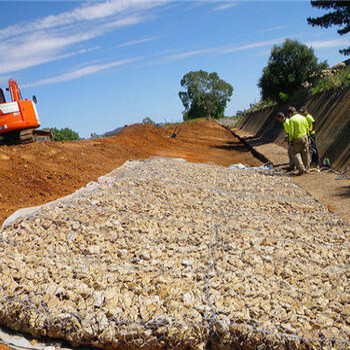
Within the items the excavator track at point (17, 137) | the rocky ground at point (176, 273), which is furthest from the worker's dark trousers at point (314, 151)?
the excavator track at point (17, 137)

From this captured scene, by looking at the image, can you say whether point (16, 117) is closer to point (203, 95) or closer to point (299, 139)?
point (299, 139)

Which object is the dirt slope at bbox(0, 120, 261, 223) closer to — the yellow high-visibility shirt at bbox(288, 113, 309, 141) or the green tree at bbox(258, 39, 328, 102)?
the yellow high-visibility shirt at bbox(288, 113, 309, 141)

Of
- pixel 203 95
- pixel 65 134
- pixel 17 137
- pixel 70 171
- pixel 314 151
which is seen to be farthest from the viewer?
pixel 203 95

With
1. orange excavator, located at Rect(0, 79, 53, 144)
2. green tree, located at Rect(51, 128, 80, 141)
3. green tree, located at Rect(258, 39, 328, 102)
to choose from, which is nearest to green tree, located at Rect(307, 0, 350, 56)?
green tree, located at Rect(258, 39, 328, 102)

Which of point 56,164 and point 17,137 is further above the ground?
point 17,137

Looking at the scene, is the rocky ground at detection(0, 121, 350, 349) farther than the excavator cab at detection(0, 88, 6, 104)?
No

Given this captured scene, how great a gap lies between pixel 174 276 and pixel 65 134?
2006 inches

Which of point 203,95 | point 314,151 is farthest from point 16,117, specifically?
point 203,95

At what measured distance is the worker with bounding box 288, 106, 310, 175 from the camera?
457 inches

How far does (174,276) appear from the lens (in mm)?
4629

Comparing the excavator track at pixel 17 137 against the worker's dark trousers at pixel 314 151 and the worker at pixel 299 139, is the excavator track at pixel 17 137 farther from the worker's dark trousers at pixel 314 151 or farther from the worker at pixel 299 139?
the worker's dark trousers at pixel 314 151

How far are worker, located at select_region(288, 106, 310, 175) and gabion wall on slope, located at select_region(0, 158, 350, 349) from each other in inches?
161

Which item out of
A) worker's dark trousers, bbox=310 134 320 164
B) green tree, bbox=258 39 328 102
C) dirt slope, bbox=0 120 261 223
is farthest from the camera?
green tree, bbox=258 39 328 102

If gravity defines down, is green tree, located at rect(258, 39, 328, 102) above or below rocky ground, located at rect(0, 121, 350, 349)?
above
